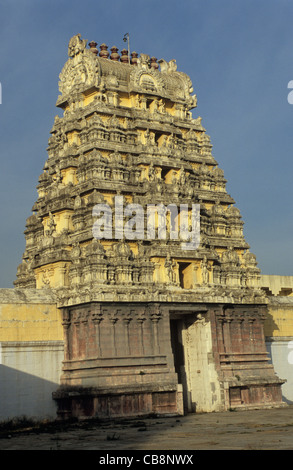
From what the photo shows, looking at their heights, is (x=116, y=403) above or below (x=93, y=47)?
below

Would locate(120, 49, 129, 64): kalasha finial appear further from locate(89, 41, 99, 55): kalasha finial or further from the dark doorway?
the dark doorway

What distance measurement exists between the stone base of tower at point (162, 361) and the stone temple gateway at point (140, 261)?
6 centimetres

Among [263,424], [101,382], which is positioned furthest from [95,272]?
[263,424]

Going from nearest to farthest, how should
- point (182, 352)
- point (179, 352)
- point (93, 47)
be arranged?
1. point (182, 352)
2. point (179, 352)
3. point (93, 47)

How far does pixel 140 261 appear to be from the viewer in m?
39.0

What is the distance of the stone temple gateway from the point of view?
1436 inches

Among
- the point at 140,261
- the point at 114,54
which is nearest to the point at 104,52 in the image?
the point at 114,54

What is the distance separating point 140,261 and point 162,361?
5635mm

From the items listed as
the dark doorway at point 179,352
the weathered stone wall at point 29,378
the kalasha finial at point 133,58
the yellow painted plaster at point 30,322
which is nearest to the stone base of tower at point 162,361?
the dark doorway at point 179,352

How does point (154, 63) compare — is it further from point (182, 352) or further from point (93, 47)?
point (182, 352)

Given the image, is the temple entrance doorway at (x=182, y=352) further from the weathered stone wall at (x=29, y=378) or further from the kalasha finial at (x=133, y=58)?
the kalasha finial at (x=133, y=58)

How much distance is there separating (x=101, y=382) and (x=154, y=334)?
4060mm

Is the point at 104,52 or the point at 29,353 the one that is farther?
the point at 104,52

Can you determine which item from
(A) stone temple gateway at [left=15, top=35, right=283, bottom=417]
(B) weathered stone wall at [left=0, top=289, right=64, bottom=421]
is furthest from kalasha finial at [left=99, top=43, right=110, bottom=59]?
(B) weathered stone wall at [left=0, top=289, right=64, bottom=421]
